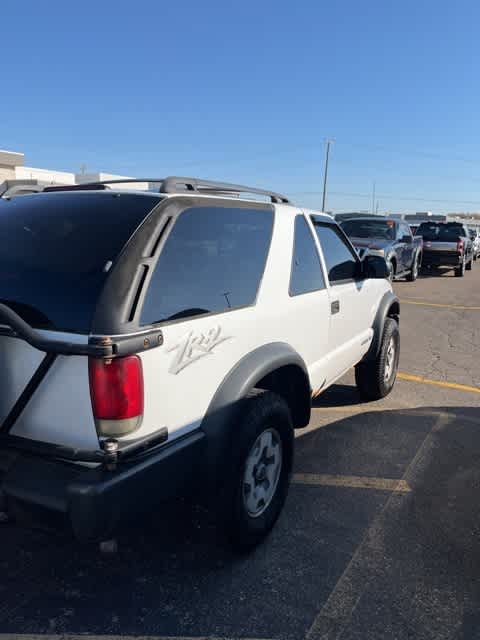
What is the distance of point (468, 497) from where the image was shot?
343 cm

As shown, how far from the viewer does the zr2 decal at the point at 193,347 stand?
7.16ft

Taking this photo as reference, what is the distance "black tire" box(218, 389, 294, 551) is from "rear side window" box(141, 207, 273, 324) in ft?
1.77

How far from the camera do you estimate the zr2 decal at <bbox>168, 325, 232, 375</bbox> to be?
218 centimetres

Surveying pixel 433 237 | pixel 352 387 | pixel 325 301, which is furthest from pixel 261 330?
pixel 433 237

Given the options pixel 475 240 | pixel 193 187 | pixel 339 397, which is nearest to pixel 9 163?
pixel 475 240

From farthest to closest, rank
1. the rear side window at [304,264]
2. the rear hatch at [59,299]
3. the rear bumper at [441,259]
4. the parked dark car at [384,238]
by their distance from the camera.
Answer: the rear bumper at [441,259], the parked dark car at [384,238], the rear side window at [304,264], the rear hatch at [59,299]

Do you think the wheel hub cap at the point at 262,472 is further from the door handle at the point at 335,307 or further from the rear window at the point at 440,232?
the rear window at the point at 440,232

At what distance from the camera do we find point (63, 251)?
232 cm

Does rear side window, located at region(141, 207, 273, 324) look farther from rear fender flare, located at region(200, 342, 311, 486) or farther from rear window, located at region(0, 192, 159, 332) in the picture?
rear fender flare, located at region(200, 342, 311, 486)

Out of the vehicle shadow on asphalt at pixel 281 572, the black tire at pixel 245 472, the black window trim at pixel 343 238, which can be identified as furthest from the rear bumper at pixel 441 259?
the black tire at pixel 245 472

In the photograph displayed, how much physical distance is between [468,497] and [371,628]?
1.45 meters

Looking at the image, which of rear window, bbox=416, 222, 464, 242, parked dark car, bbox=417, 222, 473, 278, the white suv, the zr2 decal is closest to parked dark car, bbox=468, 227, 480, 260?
rear window, bbox=416, 222, 464, 242

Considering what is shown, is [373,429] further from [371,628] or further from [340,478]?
[371,628]

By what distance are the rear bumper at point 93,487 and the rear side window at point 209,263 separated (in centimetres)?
57
